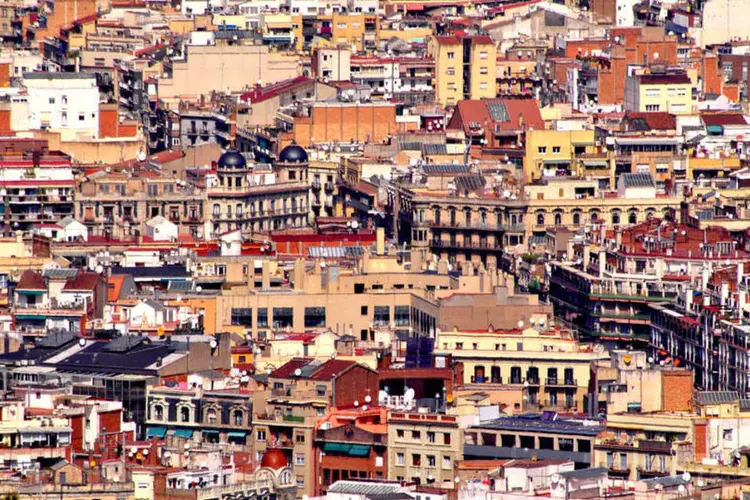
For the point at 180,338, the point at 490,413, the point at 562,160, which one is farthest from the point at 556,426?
the point at 562,160

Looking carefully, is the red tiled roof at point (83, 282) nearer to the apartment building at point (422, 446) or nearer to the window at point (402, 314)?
the window at point (402, 314)

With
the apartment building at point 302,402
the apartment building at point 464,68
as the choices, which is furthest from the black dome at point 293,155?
the apartment building at point 302,402

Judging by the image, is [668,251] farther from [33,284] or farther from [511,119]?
[511,119]

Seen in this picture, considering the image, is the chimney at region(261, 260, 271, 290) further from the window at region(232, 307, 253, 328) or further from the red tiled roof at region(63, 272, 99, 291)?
the red tiled roof at region(63, 272, 99, 291)

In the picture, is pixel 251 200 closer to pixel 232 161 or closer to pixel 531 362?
pixel 232 161

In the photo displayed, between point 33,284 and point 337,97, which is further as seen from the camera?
point 337,97

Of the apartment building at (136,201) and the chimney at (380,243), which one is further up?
the chimney at (380,243)
